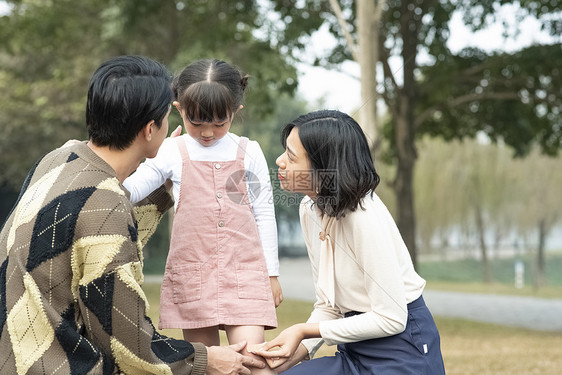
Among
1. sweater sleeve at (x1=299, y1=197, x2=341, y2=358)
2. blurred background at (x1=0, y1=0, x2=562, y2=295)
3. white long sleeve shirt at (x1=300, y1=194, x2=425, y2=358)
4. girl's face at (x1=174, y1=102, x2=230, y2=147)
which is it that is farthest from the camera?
blurred background at (x1=0, y1=0, x2=562, y2=295)

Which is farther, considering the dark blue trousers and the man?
the dark blue trousers

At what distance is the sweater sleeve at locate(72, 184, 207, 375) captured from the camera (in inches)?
69.9

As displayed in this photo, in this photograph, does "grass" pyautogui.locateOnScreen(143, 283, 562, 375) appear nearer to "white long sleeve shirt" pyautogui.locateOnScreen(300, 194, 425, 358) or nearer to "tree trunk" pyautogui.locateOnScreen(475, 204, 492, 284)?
"white long sleeve shirt" pyautogui.locateOnScreen(300, 194, 425, 358)

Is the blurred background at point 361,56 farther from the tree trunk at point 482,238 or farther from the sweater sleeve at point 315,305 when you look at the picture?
the tree trunk at point 482,238

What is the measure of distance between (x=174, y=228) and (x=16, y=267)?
0.94 m

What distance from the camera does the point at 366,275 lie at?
2.06 metres

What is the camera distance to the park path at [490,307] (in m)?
13.8

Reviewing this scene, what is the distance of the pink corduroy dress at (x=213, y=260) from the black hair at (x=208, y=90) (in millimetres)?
200

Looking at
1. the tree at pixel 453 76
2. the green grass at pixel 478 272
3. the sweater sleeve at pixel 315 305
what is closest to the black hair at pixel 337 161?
the sweater sleeve at pixel 315 305

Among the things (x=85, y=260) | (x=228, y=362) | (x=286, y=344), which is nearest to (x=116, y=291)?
(x=85, y=260)

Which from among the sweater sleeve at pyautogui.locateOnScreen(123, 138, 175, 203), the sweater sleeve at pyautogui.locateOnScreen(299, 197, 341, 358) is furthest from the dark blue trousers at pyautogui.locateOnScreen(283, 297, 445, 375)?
the sweater sleeve at pyautogui.locateOnScreen(123, 138, 175, 203)

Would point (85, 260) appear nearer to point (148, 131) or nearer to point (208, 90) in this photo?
point (148, 131)

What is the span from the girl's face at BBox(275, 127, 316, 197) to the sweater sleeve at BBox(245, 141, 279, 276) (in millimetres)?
430

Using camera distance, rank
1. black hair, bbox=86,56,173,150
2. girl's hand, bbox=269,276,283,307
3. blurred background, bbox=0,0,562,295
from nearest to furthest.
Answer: black hair, bbox=86,56,173,150, girl's hand, bbox=269,276,283,307, blurred background, bbox=0,0,562,295
